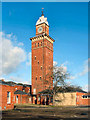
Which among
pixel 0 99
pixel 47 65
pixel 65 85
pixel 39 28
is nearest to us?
pixel 0 99

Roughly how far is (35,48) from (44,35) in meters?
5.74

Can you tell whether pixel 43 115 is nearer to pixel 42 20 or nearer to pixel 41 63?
pixel 41 63

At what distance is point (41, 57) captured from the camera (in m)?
49.5

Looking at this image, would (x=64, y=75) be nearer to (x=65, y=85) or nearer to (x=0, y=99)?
(x=65, y=85)

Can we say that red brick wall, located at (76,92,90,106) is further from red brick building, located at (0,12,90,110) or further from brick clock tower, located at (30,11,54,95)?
brick clock tower, located at (30,11,54,95)

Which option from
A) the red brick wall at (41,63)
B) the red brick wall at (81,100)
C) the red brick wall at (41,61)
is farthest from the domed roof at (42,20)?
the red brick wall at (81,100)

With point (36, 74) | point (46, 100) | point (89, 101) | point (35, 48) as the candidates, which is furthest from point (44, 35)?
point (89, 101)

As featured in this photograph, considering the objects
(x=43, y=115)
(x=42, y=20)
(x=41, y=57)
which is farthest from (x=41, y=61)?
(x=43, y=115)

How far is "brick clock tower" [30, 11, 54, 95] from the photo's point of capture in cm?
4794

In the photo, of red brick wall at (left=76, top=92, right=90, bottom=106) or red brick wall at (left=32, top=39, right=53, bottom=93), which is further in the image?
red brick wall at (left=32, top=39, right=53, bottom=93)

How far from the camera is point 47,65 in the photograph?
49.0 metres

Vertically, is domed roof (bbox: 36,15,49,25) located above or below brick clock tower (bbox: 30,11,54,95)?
above

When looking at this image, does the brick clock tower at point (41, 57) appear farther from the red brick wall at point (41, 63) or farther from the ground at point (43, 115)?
the ground at point (43, 115)

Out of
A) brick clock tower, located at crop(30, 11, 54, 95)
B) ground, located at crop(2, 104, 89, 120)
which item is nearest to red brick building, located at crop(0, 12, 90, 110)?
brick clock tower, located at crop(30, 11, 54, 95)
